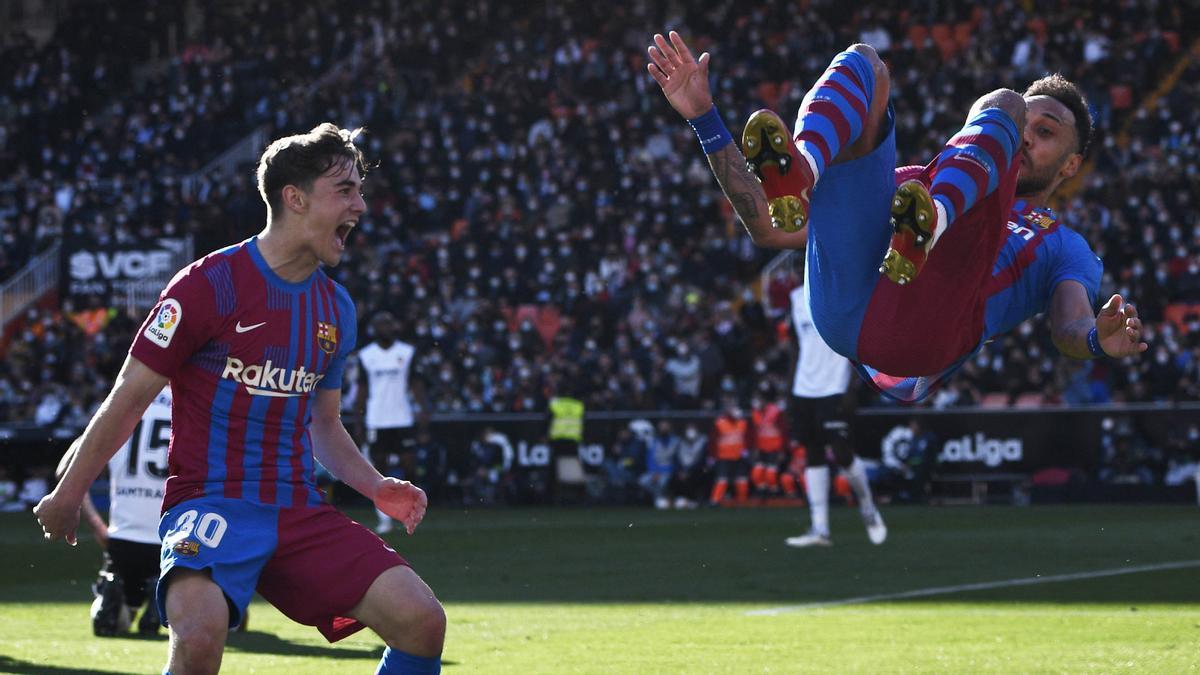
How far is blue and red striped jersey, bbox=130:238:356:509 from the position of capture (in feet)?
17.4

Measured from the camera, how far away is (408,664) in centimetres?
530

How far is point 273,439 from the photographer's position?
17.9 feet

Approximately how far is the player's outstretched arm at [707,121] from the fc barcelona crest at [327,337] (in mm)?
1427

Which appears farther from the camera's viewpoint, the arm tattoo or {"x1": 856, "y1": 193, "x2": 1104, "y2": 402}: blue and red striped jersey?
{"x1": 856, "y1": 193, "x2": 1104, "y2": 402}: blue and red striped jersey

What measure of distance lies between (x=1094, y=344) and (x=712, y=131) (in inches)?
61.8

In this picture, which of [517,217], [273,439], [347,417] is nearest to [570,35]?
[517,217]

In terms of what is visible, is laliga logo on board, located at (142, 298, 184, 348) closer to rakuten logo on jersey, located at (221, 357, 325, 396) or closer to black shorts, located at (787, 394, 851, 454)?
rakuten logo on jersey, located at (221, 357, 325, 396)

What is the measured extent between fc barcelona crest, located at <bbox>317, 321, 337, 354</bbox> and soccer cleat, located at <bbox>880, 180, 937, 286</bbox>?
1.83 meters

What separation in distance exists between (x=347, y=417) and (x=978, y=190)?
1836 cm

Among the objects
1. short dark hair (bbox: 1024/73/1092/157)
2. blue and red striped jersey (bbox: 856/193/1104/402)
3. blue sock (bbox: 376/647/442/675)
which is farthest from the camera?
short dark hair (bbox: 1024/73/1092/157)

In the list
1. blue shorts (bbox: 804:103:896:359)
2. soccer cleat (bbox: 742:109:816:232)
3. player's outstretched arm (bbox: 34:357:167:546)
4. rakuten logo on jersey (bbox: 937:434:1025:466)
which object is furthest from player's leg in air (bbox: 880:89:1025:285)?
rakuten logo on jersey (bbox: 937:434:1025:466)

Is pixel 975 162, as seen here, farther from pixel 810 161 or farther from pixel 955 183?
pixel 810 161

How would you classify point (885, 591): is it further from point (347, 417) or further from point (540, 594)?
point (347, 417)

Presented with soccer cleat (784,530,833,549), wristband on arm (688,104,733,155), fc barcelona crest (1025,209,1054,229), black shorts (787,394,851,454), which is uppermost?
wristband on arm (688,104,733,155)
